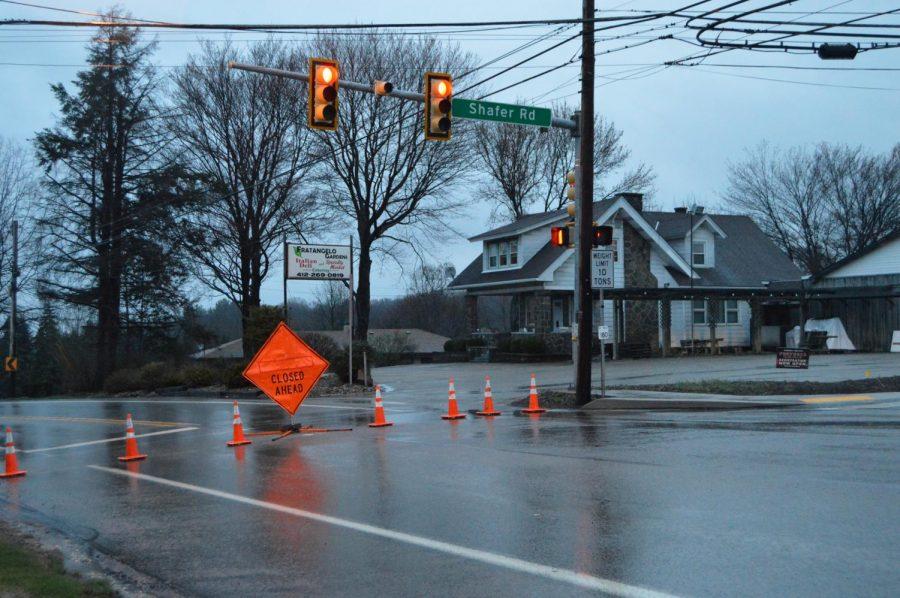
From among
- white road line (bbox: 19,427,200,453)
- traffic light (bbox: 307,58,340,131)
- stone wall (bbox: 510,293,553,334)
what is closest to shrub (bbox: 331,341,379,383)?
white road line (bbox: 19,427,200,453)

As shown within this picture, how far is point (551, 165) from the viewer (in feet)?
184

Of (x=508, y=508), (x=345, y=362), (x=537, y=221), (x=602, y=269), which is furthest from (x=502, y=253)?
(x=508, y=508)

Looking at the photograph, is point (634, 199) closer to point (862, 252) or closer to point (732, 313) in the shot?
point (732, 313)

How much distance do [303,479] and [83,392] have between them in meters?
37.5

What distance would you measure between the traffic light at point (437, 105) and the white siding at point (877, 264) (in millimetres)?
28087

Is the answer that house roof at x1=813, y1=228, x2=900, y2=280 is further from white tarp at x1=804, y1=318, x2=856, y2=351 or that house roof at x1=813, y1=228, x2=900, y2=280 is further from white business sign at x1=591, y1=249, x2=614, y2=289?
white business sign at x1=591, y1=249, x2=614, y2=289

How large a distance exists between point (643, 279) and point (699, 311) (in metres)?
3.25

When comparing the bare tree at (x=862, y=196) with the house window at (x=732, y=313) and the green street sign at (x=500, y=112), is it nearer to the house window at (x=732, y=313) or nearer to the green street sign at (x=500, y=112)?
the house window at (x=732, y=313)

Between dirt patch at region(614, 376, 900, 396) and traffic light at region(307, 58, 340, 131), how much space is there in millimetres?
11151

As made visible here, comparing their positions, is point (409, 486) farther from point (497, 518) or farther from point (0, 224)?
point (0, 224)

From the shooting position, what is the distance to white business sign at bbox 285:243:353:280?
2855 cm

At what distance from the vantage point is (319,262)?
95.6ft

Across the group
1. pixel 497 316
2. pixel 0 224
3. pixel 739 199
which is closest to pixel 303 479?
pixel 0 224

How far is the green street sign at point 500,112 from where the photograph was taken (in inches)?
691
